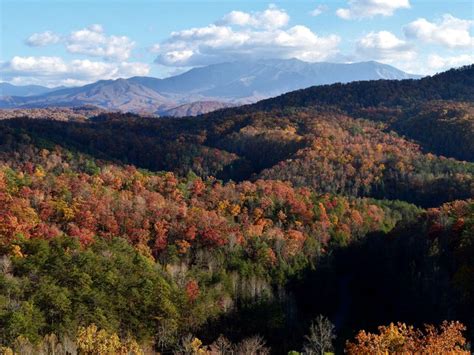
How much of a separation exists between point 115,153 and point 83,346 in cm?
14752

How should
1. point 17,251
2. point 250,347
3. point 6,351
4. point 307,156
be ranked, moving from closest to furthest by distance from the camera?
point 6,351 → point 250,347 → point 17,251 → point 307,156

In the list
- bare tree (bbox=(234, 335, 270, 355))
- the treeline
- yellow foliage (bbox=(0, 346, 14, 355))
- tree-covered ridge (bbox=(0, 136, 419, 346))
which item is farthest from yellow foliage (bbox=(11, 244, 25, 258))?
the treeline

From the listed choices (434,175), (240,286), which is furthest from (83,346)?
(434,175)

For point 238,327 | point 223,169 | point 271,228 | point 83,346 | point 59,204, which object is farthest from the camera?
point 223,169

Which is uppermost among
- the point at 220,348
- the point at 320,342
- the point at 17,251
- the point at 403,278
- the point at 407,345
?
the point at 17,251

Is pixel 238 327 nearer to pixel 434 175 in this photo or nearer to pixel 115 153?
pixel 434 175

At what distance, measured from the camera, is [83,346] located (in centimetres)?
3338

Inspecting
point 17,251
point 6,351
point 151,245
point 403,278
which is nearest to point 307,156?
point 403,278

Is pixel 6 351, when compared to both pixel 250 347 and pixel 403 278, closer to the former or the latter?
pixel 250 347

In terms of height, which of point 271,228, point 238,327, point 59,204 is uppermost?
point 59,204

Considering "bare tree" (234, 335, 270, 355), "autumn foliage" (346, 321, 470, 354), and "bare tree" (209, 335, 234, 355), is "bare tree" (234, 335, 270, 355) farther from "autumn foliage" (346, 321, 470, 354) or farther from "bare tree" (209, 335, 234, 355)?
"autumn foliage" (346, 321, 470, 354)

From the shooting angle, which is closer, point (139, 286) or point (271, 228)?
point (139, 286)

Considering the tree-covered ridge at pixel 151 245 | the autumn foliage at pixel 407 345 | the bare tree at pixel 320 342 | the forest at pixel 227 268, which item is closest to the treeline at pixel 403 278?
the forest at pixel 227 268

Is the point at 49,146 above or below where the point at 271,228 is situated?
above
